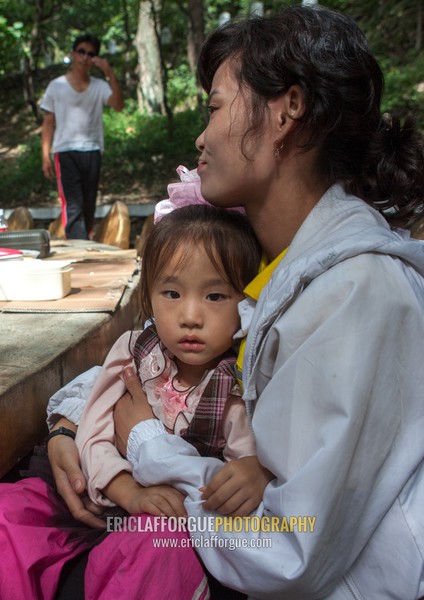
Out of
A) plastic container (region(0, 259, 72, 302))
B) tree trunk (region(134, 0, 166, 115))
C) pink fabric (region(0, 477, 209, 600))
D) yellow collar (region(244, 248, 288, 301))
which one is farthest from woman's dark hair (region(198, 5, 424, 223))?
tree trunk (region(134, 0, 166, 115))

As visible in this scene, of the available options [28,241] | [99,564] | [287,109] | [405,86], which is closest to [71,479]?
[99,564]

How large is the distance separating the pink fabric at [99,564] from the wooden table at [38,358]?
6.4 inches

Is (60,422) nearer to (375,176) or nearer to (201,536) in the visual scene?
(201,536)

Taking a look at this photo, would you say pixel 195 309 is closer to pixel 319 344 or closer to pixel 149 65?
pixel 319 344

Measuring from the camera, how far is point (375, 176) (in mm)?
1655

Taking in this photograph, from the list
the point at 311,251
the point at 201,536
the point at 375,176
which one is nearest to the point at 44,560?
the point at 201,536

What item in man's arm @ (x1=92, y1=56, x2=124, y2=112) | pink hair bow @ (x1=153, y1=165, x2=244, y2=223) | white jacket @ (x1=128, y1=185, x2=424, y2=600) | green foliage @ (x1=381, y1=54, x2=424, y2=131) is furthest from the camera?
green foliage @ (x1=381, y1=54, x2=424, y2=131)

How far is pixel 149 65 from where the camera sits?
13.7m

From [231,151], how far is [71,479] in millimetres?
837

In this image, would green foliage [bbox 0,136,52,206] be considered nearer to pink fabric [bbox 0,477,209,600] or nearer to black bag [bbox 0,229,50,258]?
black bag [bbox 0,229,50,258]

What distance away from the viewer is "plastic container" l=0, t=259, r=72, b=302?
2.45 meters

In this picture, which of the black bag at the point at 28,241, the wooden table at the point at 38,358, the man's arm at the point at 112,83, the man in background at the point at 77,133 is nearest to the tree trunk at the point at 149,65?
the man's arm at the point at 112,83

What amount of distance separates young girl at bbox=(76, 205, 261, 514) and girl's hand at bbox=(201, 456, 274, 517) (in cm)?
17

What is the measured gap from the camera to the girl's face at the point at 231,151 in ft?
5.17
